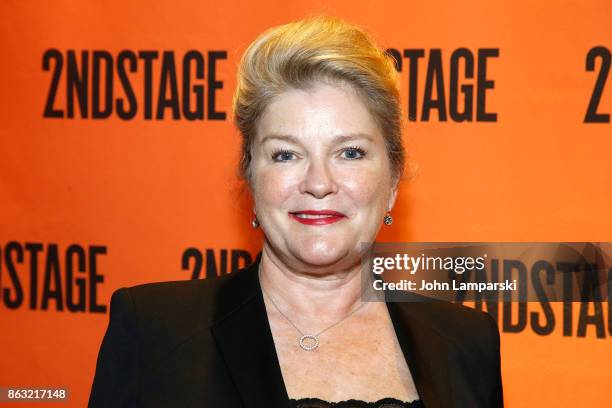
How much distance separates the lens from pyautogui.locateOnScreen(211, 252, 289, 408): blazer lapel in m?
1.51

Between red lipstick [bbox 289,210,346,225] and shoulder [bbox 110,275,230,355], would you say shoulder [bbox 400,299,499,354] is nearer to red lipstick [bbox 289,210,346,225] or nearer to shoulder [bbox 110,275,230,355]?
red lipstick [bbox 289,210,346,225]

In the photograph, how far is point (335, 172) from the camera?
63.8 inches

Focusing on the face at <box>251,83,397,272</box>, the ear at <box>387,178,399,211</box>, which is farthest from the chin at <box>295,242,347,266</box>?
the ear at <box>387,178,399,211</box>

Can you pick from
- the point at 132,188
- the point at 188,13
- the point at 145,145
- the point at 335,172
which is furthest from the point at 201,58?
the point at 335,172

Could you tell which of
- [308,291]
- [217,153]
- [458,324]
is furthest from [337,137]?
[217,153]

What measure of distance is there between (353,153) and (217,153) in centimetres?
75

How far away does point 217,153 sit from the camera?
7.57ft

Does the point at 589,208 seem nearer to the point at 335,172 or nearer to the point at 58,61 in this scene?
the point at 335,172

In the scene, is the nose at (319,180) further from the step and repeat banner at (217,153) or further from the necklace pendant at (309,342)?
the step and repeat banner at (217,153)

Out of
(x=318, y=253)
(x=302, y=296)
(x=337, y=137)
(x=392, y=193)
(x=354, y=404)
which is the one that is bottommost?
(x=354, y=404)

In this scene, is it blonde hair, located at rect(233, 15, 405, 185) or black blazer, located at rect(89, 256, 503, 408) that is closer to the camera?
black blazer, located at rect(89, 256, 503, 408)

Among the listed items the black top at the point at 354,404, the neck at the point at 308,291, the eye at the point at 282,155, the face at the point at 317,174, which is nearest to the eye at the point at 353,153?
the face at the point at 317,174

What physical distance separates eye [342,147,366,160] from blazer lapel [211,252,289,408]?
383 millimetres

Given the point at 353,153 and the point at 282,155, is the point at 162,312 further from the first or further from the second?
the point at 353,153
